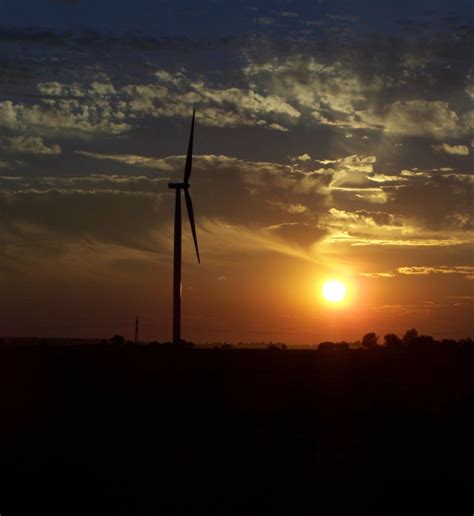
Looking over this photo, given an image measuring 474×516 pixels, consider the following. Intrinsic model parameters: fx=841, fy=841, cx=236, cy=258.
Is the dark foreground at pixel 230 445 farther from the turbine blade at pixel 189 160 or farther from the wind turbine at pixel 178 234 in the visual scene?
the turbine blade at pixel 189 160

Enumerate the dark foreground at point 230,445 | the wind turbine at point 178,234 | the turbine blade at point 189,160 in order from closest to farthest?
1. the dark foreground at point 230,445
2. the wind turbine at point 178,234
3. the turbine blade at point 189,160

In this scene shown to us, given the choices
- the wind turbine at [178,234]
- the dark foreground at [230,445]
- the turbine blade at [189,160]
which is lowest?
the dark foreground at [230,445]

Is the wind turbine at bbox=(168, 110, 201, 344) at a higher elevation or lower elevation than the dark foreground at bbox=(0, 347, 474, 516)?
higher

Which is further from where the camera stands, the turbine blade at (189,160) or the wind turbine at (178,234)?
the turbine blade at (189,160)

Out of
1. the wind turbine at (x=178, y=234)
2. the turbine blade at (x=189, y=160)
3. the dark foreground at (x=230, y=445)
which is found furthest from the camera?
the turbine blade at (x=189, y=160)

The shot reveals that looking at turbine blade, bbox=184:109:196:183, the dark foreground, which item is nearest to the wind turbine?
turbine blade, bbox=184:109:196:183

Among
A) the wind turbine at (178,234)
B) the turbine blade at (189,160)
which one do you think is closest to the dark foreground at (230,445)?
the wind turbine at (178,234)

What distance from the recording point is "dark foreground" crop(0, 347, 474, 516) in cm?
3100

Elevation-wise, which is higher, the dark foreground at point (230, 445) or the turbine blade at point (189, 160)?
the turbine blade at point (189, 160)

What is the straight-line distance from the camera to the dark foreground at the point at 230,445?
3100 cm

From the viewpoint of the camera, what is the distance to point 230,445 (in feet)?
138

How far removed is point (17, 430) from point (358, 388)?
3449cm

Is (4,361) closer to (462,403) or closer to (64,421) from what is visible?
(64,421)

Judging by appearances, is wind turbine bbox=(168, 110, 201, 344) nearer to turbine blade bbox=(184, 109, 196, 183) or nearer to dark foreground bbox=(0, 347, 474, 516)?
turbine blade bbox=(184, 109, 196, 183)
